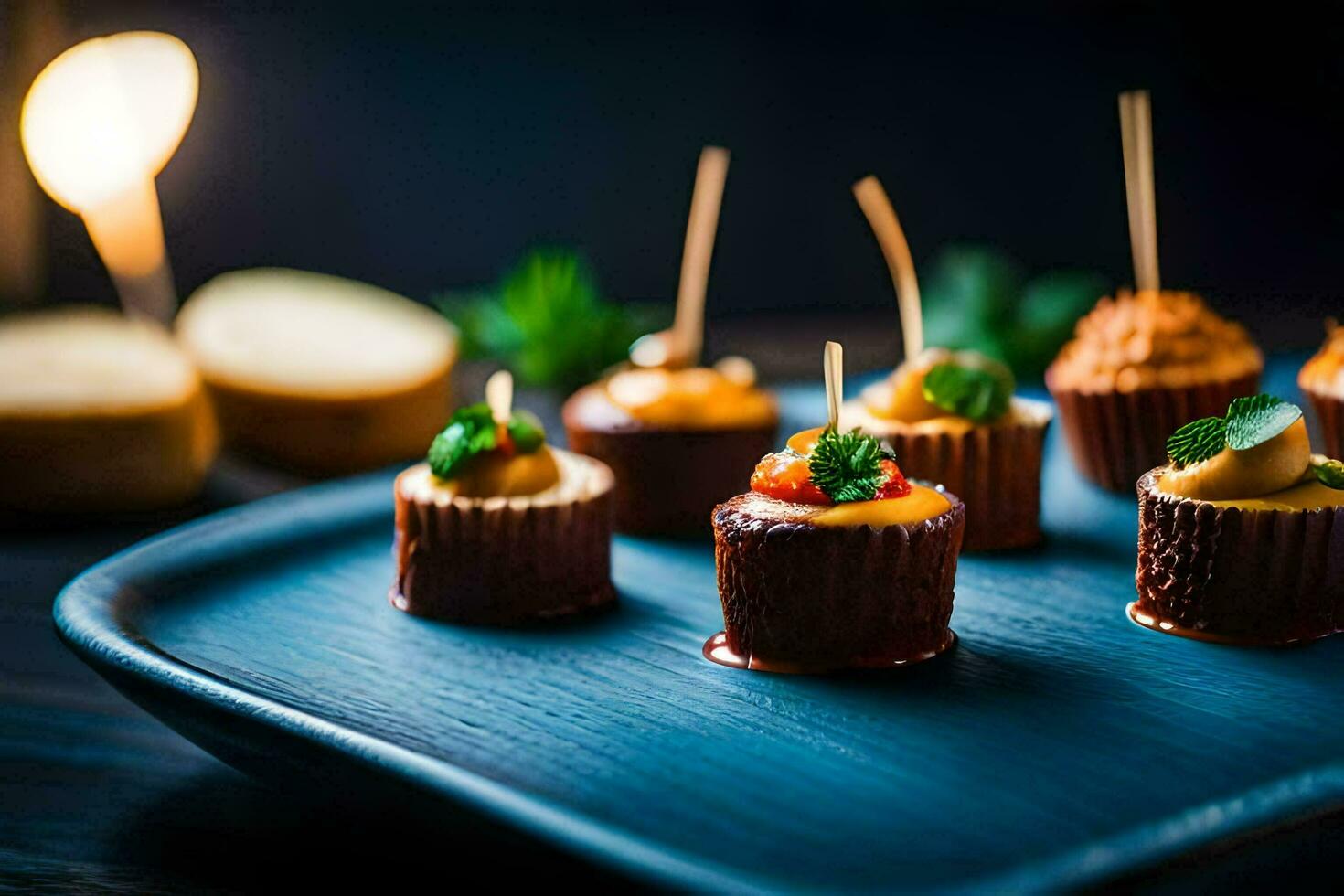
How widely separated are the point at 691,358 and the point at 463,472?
37.2 inches

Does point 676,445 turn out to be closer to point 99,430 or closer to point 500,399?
point 500,399

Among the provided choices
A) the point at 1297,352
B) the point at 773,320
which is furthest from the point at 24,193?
the point at 1297,352

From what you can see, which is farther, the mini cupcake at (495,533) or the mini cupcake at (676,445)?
the mini cupcake at (676,445)

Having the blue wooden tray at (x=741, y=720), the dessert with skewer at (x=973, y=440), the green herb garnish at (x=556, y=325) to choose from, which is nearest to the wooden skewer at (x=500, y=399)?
the blue wooden tray at (x=741, y=720)

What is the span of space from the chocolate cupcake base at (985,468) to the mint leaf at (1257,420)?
802mm

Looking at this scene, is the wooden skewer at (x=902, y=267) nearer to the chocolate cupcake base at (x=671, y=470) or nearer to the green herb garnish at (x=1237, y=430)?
the chocolate cupcake base at (x=671, y=470)

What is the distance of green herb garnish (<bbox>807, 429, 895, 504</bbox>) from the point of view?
2.71m

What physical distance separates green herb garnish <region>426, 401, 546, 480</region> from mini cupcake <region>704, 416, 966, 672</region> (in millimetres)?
530

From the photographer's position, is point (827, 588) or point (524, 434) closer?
point (827, 588)

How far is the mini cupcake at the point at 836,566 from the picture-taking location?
8.80 feet

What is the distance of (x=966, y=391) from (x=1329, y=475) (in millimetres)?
920

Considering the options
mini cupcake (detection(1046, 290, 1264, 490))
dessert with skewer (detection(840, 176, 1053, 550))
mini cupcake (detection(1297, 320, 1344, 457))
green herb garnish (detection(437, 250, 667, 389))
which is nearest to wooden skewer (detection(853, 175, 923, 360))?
dessert with skewer (detection(840, 176, 1053, 550))

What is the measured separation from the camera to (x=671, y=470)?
3715 millimetres

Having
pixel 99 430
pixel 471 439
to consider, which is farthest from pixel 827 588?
pixel 99 430
